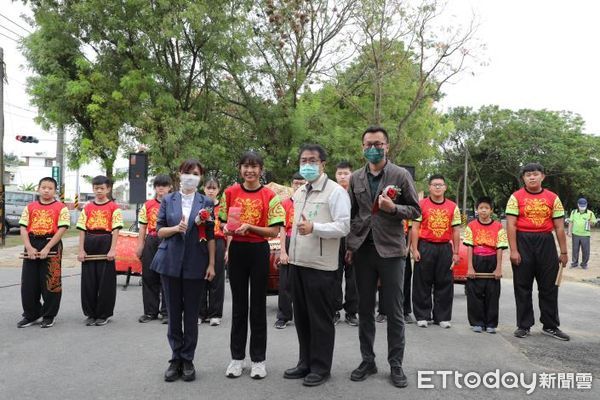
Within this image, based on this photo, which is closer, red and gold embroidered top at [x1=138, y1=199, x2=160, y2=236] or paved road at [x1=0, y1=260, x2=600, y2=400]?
paved road at [x1=0, y1=260, x2=600, y2=400]

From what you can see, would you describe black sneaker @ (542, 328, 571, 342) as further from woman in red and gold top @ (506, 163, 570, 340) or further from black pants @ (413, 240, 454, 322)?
black pants @ (413, 240, 454, 322)

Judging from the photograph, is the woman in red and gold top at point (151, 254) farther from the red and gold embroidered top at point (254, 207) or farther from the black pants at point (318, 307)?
the black pants at point (318, 307)

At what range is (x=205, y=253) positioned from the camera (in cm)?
446

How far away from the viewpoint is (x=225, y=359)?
4910 millimetres

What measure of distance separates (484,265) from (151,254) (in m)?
4.27

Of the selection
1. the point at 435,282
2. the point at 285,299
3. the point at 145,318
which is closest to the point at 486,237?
the point at 435,282

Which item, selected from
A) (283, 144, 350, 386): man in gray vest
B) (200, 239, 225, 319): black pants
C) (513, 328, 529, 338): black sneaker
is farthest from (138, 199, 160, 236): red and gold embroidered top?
(513, 328, 529, 338): black sneaker

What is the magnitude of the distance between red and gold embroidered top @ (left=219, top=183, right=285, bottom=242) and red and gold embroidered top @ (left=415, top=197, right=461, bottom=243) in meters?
2.80

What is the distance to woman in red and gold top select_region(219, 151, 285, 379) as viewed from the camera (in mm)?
4391

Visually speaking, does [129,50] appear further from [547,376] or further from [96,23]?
[547,376]

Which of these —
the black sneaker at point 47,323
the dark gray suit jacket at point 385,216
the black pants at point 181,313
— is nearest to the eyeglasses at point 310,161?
the dark gray suit jacket at point 385,216

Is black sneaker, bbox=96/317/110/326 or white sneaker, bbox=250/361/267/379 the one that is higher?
white sneaker, bbox=250/361/267/379

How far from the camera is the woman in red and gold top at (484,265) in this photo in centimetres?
638

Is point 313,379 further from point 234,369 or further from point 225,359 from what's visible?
point 225,359
